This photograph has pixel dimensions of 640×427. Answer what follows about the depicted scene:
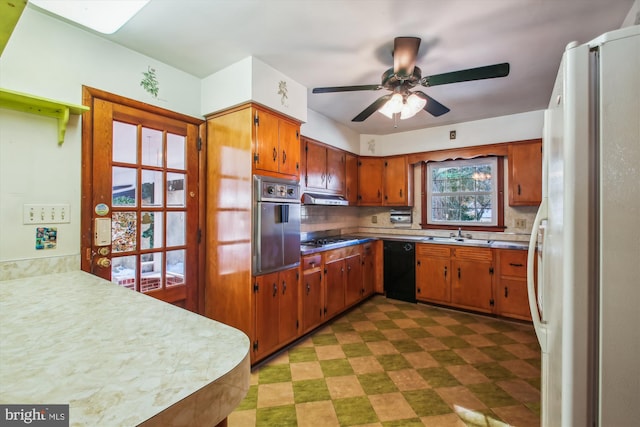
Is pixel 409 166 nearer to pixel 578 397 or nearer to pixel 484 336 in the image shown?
pixel 484 336

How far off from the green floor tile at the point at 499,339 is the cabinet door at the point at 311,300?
1739 mm

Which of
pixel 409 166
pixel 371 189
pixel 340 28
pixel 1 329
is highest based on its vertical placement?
pixel 340 28

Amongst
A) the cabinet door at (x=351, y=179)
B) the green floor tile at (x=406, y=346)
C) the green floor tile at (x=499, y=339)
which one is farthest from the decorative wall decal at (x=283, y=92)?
the green floor tile at (x=499, y=339)

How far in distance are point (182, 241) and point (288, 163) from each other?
1.16 m

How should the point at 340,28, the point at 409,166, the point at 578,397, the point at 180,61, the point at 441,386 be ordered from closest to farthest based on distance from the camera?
the point at 578,397, the point at 340,28, the point at 441,386, the point at 180,61, the point at 409,166

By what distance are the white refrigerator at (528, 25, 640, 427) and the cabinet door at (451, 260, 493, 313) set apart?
277 centimetres

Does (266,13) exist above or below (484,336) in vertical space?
above

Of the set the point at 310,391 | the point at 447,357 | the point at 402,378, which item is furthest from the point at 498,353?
the point at 310,391

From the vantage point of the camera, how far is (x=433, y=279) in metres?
3.67

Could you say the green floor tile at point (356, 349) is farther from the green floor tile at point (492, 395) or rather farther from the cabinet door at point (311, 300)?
the green floor tile at point (492, 395)

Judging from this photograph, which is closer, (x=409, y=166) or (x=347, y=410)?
(x=347, y=410)

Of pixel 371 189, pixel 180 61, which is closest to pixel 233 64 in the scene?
pixel 180 61

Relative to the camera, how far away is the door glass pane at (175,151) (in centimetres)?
232

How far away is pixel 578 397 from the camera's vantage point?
795mm
